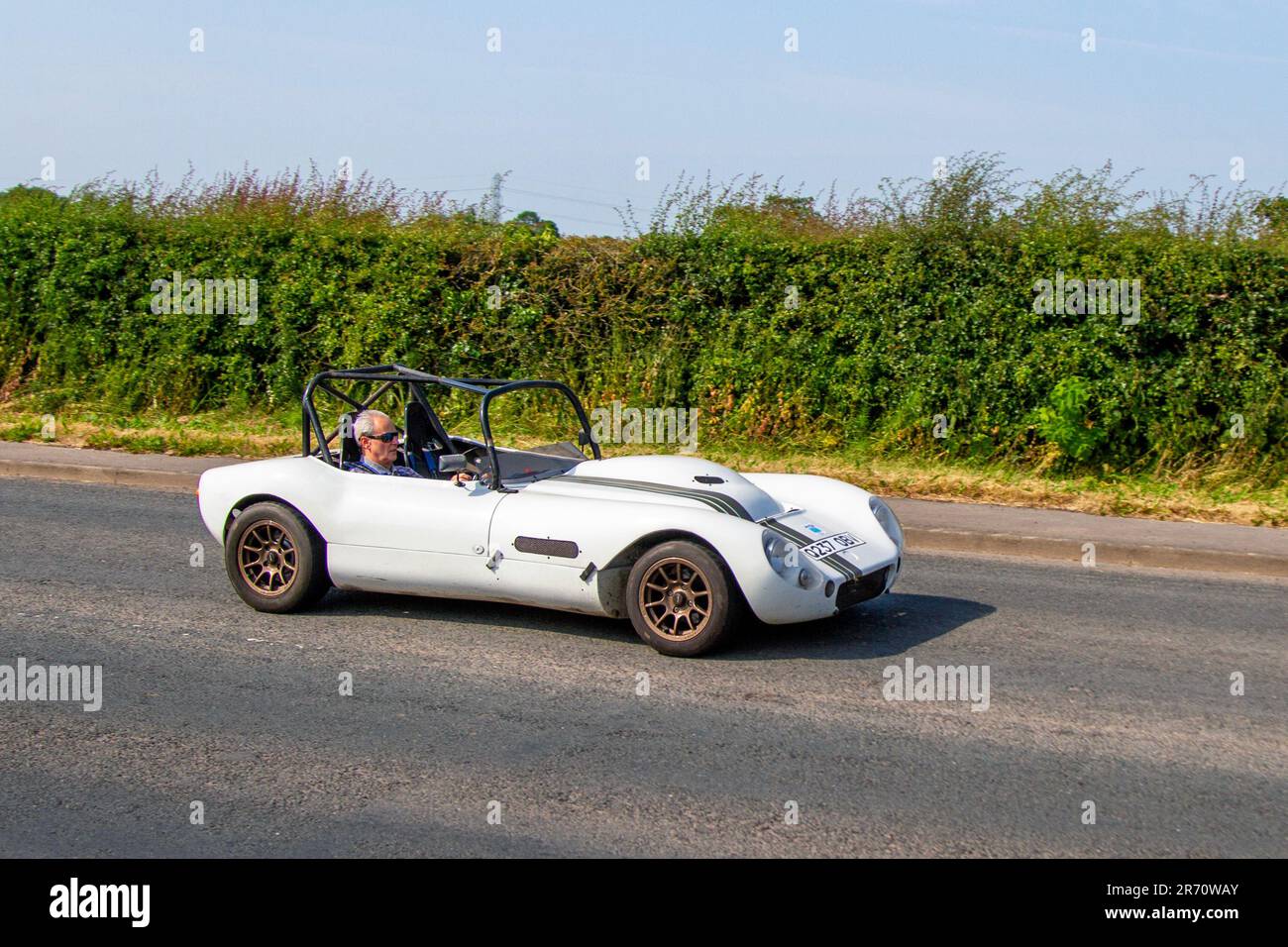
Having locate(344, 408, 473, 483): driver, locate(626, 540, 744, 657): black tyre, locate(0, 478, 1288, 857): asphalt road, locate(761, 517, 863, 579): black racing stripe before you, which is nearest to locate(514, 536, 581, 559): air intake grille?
locate(626, 540, 744, 657): black tyre

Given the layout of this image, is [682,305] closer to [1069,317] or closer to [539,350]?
[539,350]

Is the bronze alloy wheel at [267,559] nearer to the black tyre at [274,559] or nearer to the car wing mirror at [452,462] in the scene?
the black tyre at [274,559]

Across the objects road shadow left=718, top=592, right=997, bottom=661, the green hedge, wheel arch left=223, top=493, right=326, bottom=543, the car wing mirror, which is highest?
the green hedge

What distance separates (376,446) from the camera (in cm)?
841

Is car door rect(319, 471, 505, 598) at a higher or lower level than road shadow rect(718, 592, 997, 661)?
higher

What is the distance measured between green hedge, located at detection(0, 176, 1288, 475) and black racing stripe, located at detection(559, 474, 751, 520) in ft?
23.5

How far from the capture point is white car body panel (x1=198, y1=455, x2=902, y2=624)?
716 cm

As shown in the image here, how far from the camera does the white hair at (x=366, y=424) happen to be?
8.41m

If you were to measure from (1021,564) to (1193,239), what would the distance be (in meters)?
5.31

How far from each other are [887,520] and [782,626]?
100 cm

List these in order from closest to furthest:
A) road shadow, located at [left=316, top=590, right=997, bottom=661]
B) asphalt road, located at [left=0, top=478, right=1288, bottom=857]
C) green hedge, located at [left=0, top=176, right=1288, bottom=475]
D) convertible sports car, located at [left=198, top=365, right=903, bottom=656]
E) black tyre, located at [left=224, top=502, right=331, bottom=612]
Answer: asphalt road, located at [left=0, top=478, right=1288, bottom=857], convertible sports car, located at [left=198, top=365, right=903, bottom=656], road shadow, located at [left=316, top=590, right=997, bottom=661], black tyre, located at [left=224, top=502, right=331, bottom=612], green hedge, located at [left=0, top=176, right=1288, bottom=475]

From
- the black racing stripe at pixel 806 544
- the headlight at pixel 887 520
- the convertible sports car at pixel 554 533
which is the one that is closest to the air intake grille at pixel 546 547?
the convertible sports car at pixel 554 533

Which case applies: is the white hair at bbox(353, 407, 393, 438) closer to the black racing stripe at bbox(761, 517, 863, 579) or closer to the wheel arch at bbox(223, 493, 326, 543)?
the wheel arch at bbox(223, 493, 326, 543)
